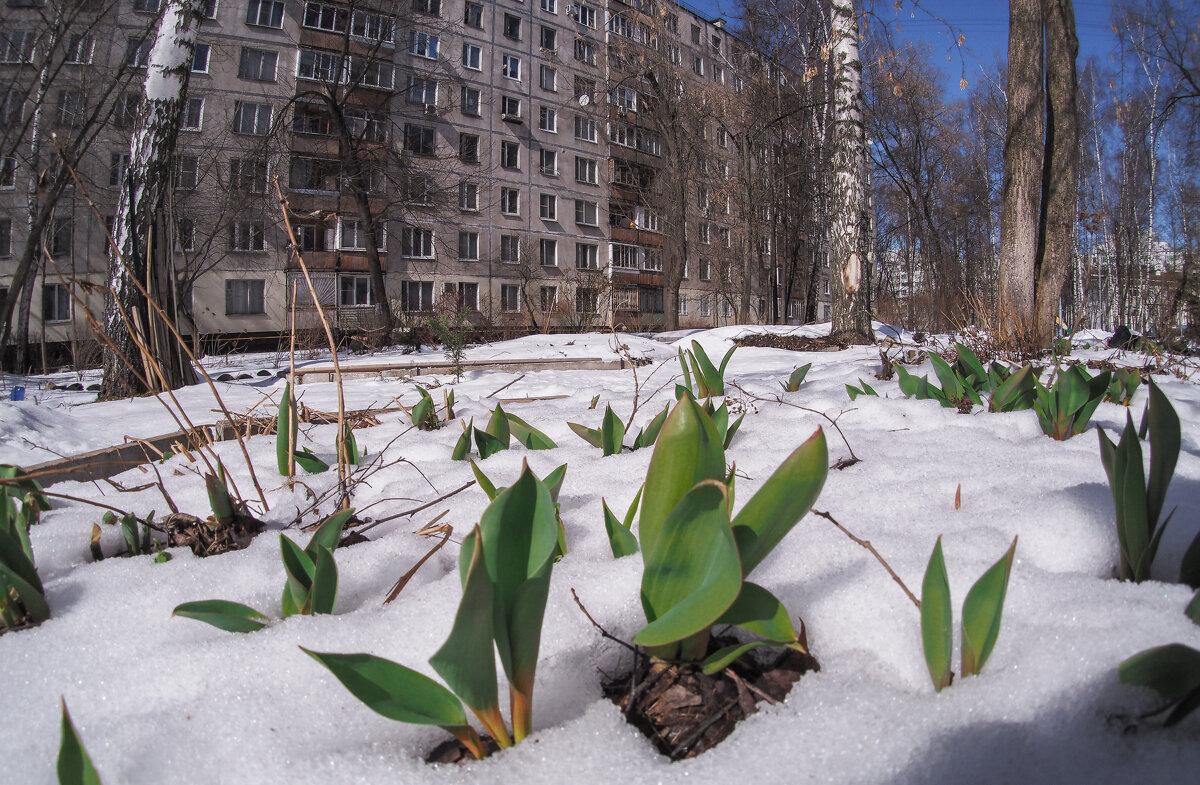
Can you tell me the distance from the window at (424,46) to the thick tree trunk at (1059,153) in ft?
78.2

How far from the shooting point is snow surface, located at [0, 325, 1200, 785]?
0.47 metres

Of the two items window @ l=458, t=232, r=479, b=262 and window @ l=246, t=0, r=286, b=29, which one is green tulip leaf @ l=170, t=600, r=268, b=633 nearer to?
window @ l=458, t=232, r=479, b=262

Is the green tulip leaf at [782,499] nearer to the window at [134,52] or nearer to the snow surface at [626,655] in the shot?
the snow surface at [626,655]

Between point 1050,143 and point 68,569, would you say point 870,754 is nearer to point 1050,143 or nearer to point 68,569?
point 68,569

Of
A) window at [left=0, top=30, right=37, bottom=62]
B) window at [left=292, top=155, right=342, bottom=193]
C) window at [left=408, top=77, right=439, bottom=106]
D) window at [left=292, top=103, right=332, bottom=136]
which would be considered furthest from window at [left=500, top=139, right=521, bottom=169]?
window at [left=0, top=30, right=37, bottom=62]

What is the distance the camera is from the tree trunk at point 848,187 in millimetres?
7129

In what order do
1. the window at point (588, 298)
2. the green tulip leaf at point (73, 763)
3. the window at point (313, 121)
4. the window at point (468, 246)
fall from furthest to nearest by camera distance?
the window at point (468, 246) → the window at point (313, 121) → the window at point (588, 298) → the green tulip leaf at point (73, 763)

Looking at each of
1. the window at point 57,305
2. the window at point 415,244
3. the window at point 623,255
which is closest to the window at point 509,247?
the window at point 415,244

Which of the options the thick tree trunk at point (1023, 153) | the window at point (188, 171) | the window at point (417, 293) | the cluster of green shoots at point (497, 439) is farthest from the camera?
the window at point (417, 293)

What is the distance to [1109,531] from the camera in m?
0.76

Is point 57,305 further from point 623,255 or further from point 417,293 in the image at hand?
point 623,255

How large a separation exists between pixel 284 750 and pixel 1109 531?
923mm

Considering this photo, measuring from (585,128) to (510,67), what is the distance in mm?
4489

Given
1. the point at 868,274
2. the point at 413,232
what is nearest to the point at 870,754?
the point at 868,274
